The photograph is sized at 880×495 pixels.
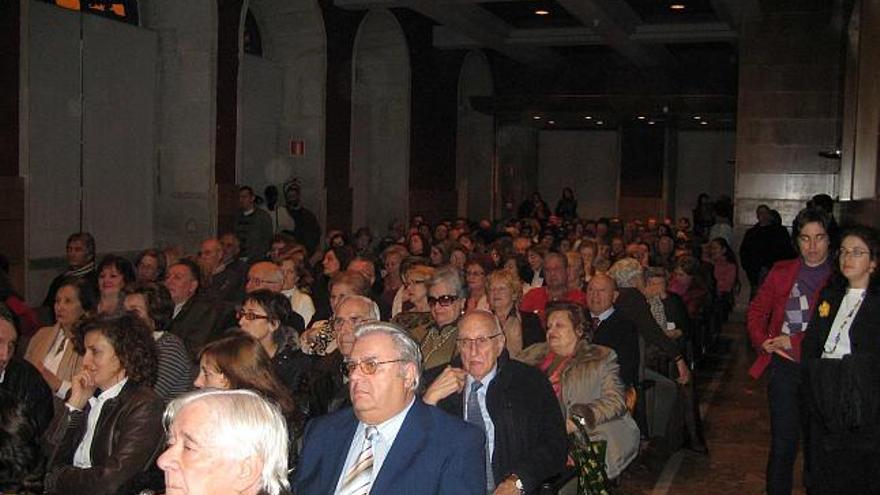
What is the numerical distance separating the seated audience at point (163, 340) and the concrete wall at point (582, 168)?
21576mm

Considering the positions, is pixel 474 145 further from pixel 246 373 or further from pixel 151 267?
pixel 246 373

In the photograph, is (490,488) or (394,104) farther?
(394,104)

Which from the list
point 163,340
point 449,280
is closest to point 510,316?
point 449,280

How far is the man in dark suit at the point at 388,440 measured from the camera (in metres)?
2.92

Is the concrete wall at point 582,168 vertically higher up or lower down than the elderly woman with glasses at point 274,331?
higher up

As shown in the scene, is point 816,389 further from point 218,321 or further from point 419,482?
point 218,321

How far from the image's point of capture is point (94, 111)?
10.9 m

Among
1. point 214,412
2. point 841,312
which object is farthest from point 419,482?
point 841,312

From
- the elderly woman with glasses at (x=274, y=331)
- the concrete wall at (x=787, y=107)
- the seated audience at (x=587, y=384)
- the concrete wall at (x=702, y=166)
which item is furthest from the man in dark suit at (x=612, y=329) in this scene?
the concrete wall at (x=702, y=166)

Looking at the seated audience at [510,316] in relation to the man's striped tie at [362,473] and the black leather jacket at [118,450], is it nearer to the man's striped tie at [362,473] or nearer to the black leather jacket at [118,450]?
the black leather jacket at [118,450]

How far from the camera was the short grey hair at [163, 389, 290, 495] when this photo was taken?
7.21 feet

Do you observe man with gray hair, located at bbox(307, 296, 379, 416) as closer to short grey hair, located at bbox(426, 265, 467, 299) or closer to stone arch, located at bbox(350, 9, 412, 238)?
short grey hair, located at bbox(426, 265, 467, 299)

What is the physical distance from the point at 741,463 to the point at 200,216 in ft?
23.6

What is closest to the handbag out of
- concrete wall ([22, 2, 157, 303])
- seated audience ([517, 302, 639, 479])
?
seated audience ([517, 302, 639, 479])
